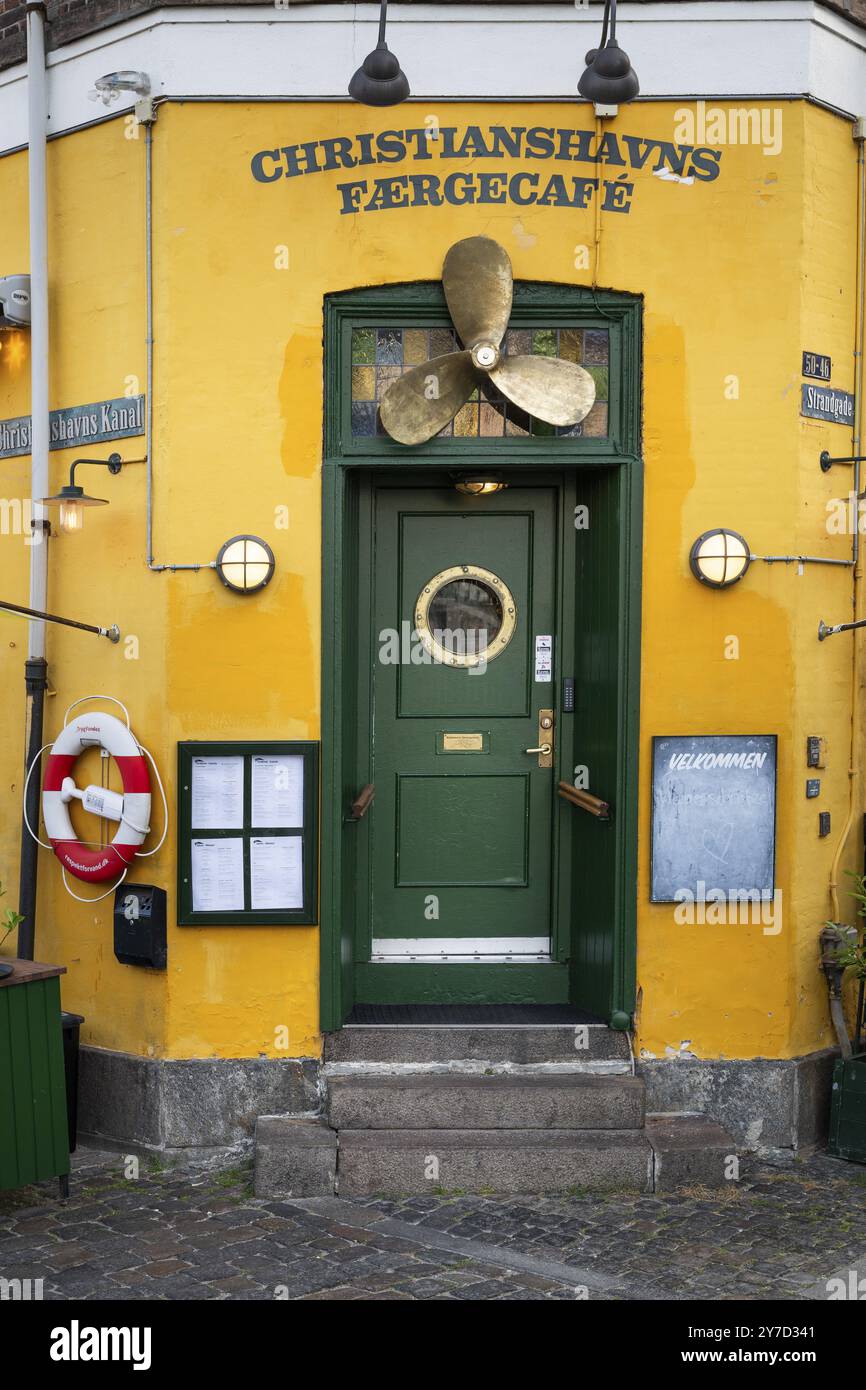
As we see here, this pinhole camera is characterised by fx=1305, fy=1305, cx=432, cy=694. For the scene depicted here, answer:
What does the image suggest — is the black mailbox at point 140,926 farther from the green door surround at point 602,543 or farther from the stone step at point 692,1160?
the stone step at point 692,1160

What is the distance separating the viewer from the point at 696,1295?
485 centimetres

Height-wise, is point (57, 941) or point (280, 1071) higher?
→ point (57, 941)

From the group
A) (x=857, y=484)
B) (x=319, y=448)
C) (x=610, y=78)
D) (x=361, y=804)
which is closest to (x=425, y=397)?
(x=319, y=448)

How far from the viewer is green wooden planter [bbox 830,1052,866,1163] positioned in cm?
631

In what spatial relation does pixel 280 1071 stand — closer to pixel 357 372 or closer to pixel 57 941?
pixel 57 941

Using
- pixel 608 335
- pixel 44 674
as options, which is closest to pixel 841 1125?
pixel 608 335

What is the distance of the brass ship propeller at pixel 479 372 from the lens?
6.24 metres

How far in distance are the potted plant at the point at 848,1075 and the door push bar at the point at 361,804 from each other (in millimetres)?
2413

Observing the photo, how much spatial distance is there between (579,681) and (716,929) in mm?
1441

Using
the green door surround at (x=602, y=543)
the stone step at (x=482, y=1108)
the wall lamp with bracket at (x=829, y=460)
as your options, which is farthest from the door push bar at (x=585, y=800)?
the wall lamp with bracket at (x=829, y=460)

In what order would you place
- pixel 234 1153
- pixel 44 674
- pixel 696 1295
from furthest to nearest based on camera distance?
pixel 44 674 → pixel 234 1153 → pixel 696 1295

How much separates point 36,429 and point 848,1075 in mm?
5241

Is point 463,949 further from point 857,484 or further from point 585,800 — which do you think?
point 857,484

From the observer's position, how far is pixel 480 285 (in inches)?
246
